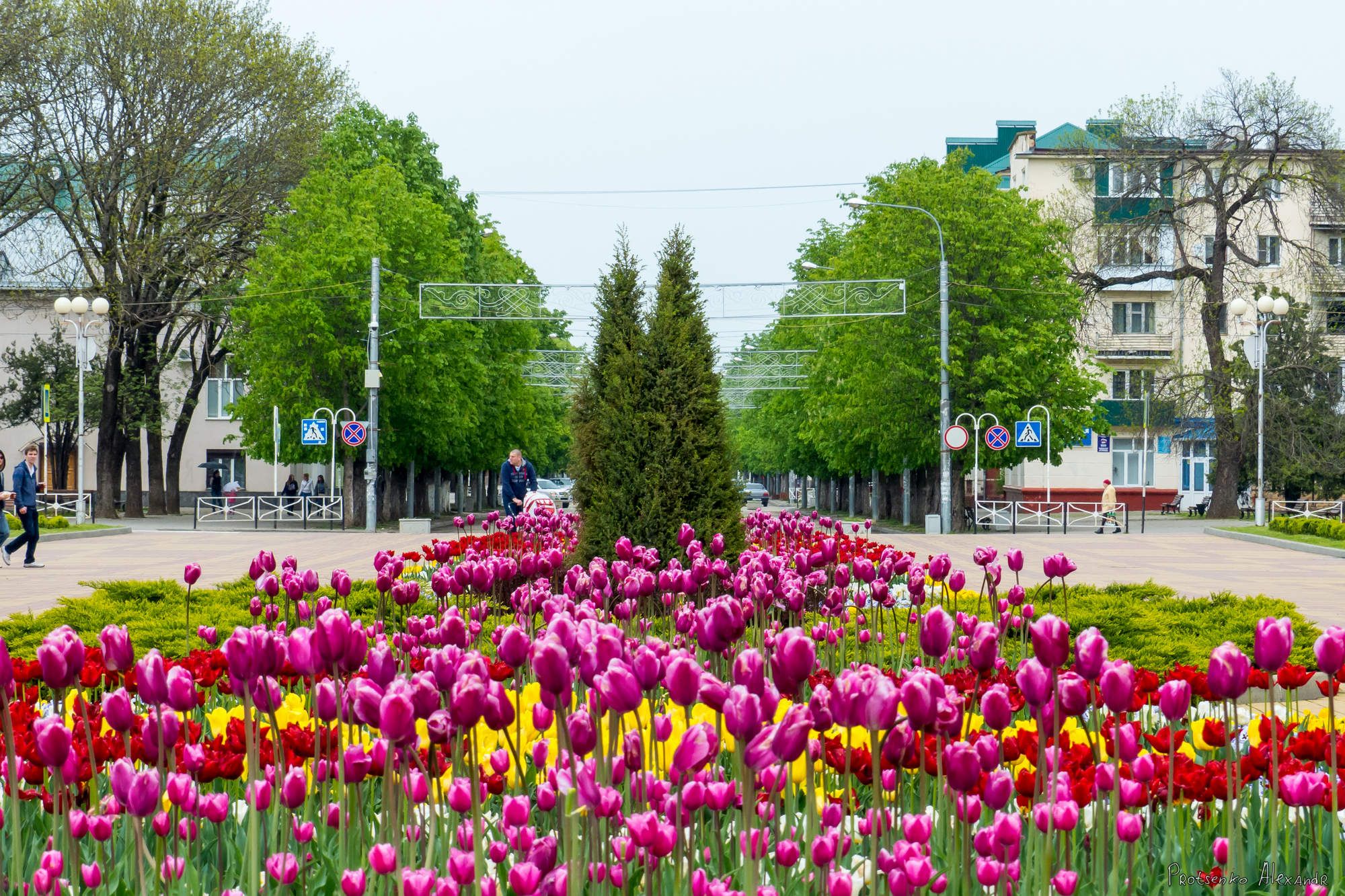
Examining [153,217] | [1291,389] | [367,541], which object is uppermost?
[153,217]

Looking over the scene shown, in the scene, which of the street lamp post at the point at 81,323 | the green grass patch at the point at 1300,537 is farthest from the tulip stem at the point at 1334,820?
the street lamp post at the point at 81,323

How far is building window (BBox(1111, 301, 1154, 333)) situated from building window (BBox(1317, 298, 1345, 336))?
40.1ft

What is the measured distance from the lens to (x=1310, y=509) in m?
46.4

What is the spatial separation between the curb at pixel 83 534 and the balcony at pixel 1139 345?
4582 cm

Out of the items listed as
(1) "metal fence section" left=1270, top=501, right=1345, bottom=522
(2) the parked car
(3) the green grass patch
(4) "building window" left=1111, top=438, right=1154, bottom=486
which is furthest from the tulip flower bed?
(4) "building window" left=1111, top=438, right=1154, bottom=486

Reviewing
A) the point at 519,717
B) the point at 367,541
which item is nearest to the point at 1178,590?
the point at 519,717

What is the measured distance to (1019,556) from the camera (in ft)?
23.2

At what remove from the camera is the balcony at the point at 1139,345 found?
6750cm

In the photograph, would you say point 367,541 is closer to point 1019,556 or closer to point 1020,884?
point 1019,556

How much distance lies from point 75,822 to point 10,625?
7258 mm

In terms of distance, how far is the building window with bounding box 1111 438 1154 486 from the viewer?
67.1 meters

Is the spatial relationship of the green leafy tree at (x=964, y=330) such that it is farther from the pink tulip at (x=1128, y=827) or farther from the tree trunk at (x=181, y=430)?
the pink tulip at (x=1128, y=827)

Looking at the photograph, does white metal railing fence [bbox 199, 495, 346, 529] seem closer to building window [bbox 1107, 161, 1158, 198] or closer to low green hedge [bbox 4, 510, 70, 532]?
low green hedge [bbox 4, 510, 70, 532]

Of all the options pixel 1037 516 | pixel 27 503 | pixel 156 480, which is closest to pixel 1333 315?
pixel 1037 516
